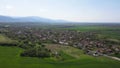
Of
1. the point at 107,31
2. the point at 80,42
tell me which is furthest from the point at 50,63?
the point at 107,31

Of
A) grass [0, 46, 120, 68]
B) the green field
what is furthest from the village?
the green field

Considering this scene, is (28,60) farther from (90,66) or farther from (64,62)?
(90,66)

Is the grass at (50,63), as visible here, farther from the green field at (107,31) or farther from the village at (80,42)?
the green field at (107,31)

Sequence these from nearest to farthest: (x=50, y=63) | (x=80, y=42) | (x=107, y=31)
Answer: (x=50, y=63) → (x=80, y=42) → (x=107, y=31)

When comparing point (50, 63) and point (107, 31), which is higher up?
point (50, 63)

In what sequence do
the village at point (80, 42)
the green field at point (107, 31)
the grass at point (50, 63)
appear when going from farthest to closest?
the green field at point (107, 31) < the village at point (80, 42) < the grass at point (50, 63)

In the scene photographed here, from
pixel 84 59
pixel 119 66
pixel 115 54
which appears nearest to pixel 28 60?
pixel 84 59

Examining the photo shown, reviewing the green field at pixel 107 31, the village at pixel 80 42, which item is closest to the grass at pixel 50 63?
the village at pixel 80 42

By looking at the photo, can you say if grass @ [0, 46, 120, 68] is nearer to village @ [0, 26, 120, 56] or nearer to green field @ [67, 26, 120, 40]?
village @ [0, 26, 120, 56]

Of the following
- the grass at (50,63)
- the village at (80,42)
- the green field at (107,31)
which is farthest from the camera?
the green field at (107,31)

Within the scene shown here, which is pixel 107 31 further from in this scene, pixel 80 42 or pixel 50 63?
pixel 50 63

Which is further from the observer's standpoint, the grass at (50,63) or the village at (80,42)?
the village at (80,42)
